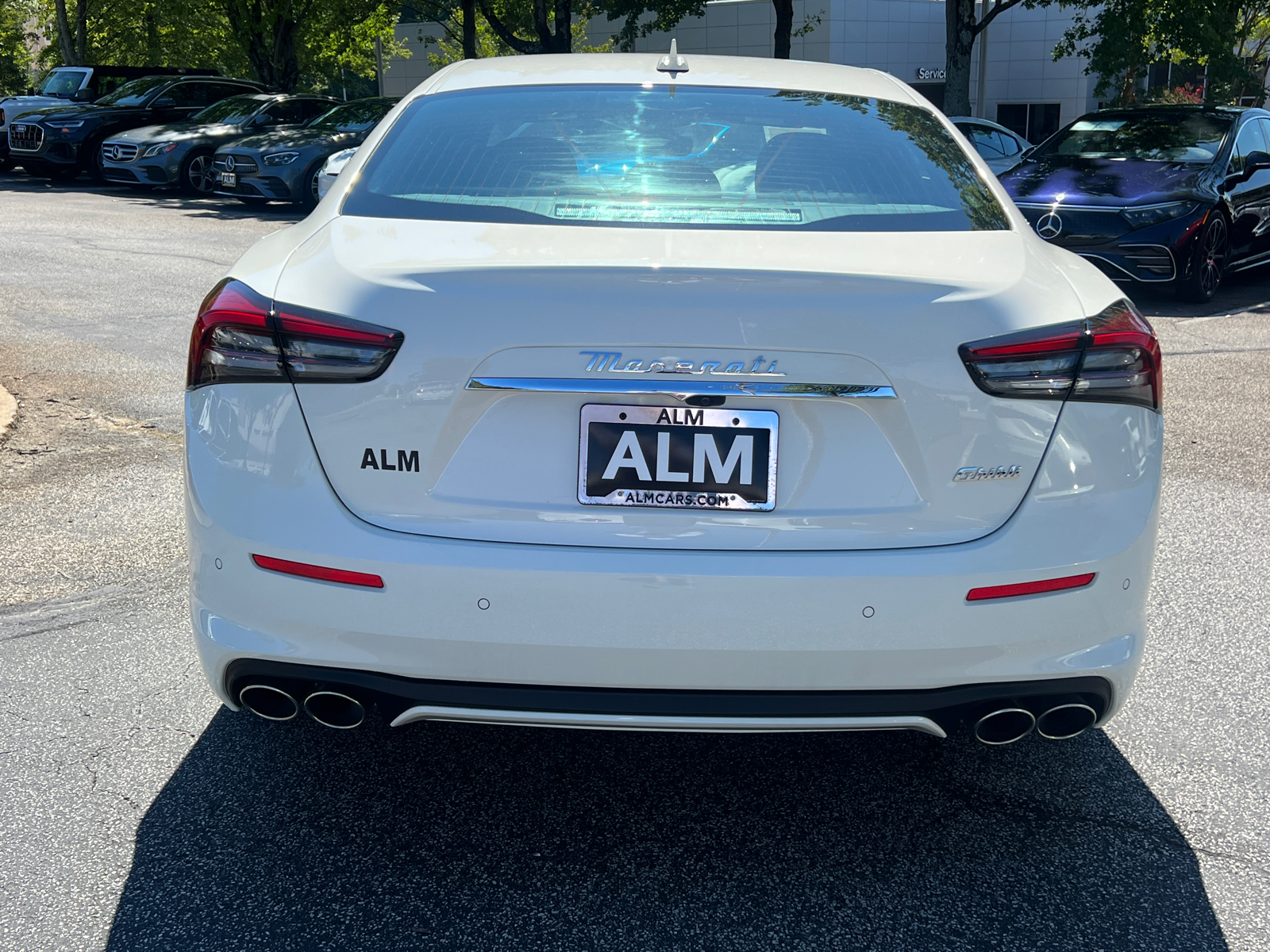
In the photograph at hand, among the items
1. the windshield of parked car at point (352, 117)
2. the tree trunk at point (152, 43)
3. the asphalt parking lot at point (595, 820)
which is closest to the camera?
the asphalt parking lot at point (595, 820)

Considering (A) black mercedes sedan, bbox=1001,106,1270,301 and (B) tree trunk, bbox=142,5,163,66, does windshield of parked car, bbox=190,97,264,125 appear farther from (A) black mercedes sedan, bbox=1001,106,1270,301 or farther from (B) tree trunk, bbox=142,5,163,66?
(B) tree trunk, bbox=142,5,163,66

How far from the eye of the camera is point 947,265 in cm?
248

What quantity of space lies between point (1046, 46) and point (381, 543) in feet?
161

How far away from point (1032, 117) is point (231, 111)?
35.0 m

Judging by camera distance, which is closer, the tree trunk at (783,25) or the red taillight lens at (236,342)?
the red taillight lens at (236,342)

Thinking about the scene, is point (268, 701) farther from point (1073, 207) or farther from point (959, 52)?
point (959, 52)

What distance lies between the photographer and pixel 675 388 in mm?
2312

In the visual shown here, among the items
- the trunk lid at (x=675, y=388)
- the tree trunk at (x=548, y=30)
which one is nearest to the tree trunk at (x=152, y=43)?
the tree trunk at (x=548, y=30)

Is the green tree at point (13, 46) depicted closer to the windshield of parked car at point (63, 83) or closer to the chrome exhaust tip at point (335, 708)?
the windshield of parked car at point (63, 83)

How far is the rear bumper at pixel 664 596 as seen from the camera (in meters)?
2.36

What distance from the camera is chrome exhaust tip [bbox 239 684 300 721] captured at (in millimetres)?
2623

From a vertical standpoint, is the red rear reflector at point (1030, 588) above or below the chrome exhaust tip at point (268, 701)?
above

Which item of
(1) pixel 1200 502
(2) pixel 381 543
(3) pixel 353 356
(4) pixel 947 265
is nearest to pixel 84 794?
(2) pixel 381 543

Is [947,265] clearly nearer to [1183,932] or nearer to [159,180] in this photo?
[1183,932]
